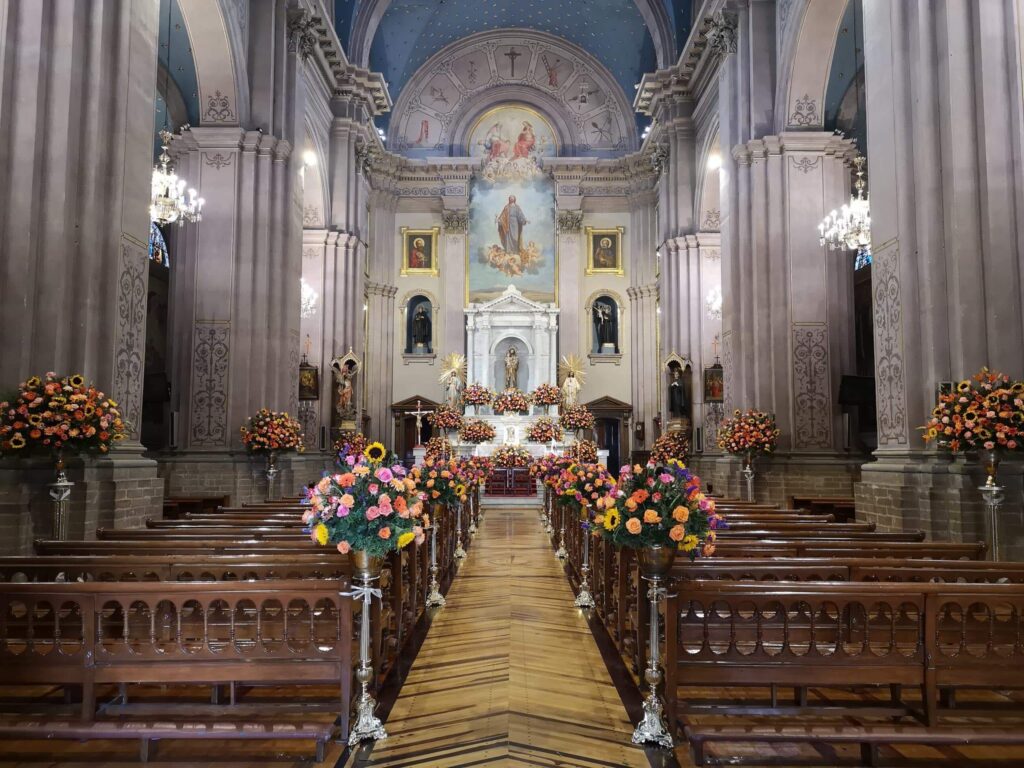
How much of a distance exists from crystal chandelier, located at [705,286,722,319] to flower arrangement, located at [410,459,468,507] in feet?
41.7

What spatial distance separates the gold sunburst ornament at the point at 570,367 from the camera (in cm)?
2869

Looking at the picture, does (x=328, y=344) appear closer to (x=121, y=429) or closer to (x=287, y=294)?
(x=287, y=294)

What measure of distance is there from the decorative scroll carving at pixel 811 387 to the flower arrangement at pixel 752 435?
1.81ft

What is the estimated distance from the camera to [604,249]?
3019 cm

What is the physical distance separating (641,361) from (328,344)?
39.8 feet

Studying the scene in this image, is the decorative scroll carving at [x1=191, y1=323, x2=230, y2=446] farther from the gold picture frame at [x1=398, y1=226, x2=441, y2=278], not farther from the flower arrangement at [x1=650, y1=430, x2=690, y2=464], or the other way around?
the gold picture frame at [x1=398, y1=226, x2=441, y2=278]

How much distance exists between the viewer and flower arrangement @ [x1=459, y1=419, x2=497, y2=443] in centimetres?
2298

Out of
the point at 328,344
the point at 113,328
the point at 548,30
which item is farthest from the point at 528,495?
the point at 548,30

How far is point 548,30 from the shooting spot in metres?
30.1

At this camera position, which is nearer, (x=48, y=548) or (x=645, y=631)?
(x=645, y=631)

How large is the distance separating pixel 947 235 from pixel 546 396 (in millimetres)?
16950

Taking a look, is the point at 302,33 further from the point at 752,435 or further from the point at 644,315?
the point at 644,315

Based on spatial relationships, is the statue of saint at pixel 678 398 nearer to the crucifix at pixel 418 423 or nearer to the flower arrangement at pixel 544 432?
the flower arrangement at pixel 544 432

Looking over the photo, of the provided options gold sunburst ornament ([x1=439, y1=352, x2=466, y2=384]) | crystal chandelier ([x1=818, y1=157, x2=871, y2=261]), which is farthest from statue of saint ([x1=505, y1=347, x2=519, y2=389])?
crystal chandelier ([x1=818, y1=157, x2=871, y2=261])
